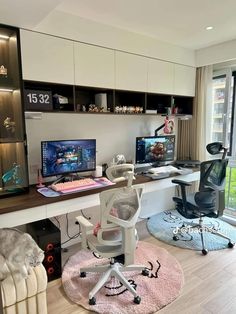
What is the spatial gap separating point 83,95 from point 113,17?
0.86 m

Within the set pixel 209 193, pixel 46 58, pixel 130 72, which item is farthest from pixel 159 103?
pixel 46 58

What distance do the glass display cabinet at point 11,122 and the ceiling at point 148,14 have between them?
248mm

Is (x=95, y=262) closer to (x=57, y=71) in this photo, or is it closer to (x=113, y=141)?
(x=113, y=141)

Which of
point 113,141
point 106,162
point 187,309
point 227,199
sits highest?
point 113,141

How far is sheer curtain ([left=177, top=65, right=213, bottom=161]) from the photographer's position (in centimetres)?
340

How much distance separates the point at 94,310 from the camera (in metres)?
1.80

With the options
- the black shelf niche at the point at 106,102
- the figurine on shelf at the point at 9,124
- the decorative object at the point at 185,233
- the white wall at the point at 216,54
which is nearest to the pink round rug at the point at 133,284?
the decorative object at the point at 185,233

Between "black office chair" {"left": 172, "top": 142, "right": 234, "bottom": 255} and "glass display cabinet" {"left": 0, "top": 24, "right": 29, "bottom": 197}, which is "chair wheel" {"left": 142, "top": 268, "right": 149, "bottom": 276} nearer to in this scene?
"black office chair" {"left": 172, "top": 142, "right": 234, "bottom": 255}

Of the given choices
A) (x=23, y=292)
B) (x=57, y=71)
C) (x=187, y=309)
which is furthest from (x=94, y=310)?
(x=57, y=71)

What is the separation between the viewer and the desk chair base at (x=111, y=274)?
1871mm

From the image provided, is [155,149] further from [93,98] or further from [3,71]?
[3,71]

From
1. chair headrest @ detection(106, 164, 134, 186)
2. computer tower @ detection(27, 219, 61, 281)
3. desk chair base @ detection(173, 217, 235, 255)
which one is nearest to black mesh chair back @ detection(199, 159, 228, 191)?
desk chair base @ detection(173, 217, 235, 255)

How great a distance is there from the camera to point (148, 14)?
224 cm

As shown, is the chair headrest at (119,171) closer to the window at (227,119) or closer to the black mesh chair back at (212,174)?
the black mesh chair back at (212,174)
